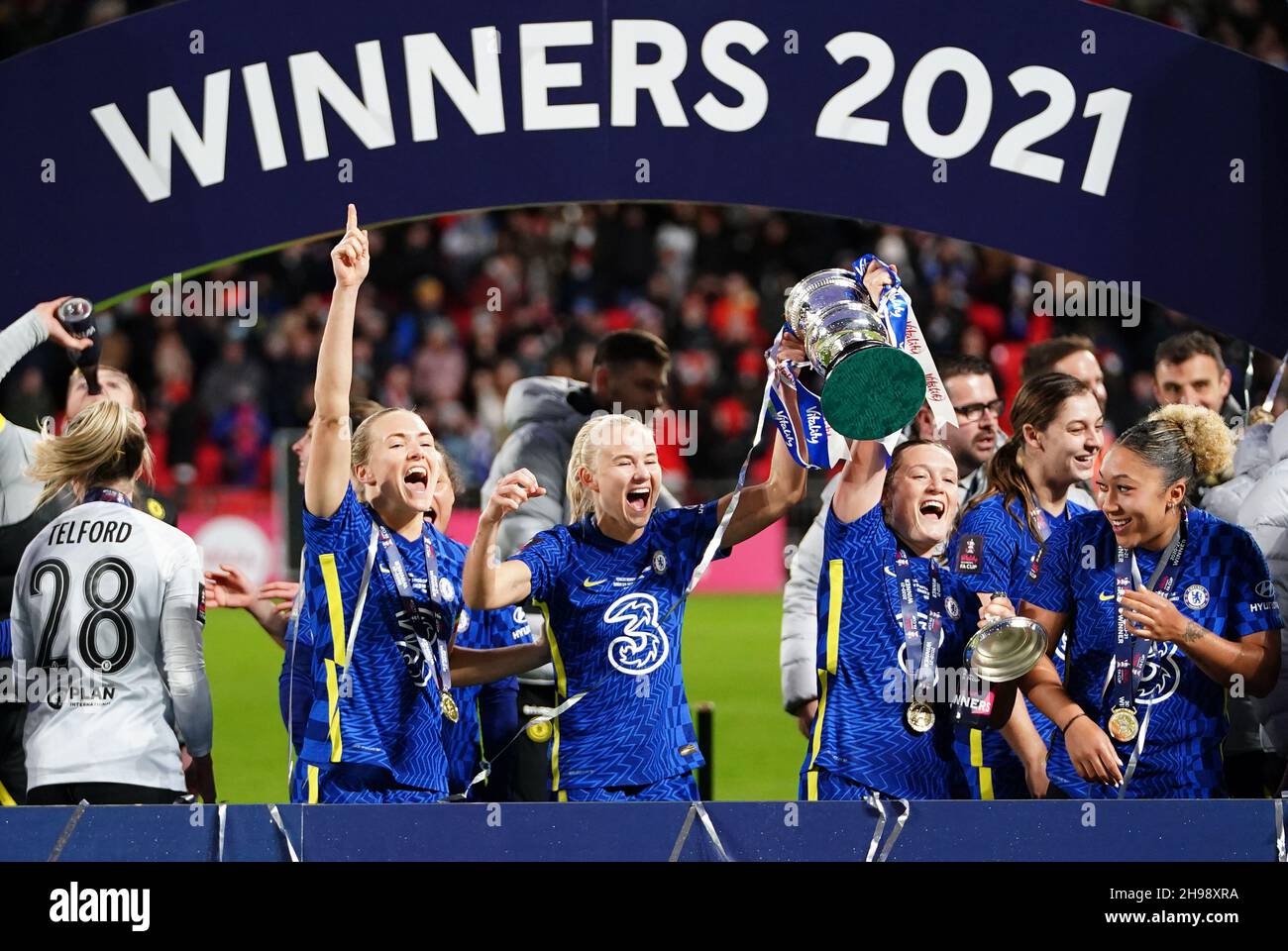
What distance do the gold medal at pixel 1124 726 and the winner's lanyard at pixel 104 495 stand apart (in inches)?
110

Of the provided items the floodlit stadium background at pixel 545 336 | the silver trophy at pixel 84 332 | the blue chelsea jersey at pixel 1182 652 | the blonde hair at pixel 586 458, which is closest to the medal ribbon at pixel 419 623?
the blonde hair at pixel 586 458

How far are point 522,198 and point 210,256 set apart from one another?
3.29 feet

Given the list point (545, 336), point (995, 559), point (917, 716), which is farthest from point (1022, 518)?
point (545, 336)

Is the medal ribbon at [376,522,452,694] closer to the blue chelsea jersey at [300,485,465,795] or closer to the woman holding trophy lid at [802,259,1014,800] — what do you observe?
the blue chelsea jersey at [300,485,465,795]

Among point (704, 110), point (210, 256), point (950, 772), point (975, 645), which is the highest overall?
point (704, 110)

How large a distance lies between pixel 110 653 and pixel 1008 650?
2423 millimetres

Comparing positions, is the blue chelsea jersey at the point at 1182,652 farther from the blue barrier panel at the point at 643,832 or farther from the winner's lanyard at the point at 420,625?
the winner's lanyard at the point at 420,625

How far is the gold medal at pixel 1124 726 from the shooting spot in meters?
4.62

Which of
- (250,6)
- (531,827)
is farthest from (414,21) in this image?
(531,827)

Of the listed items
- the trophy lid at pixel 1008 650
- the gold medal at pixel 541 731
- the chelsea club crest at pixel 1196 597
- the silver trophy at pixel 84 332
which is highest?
the silver trophy at pixel 84 332

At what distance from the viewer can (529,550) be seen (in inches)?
181
